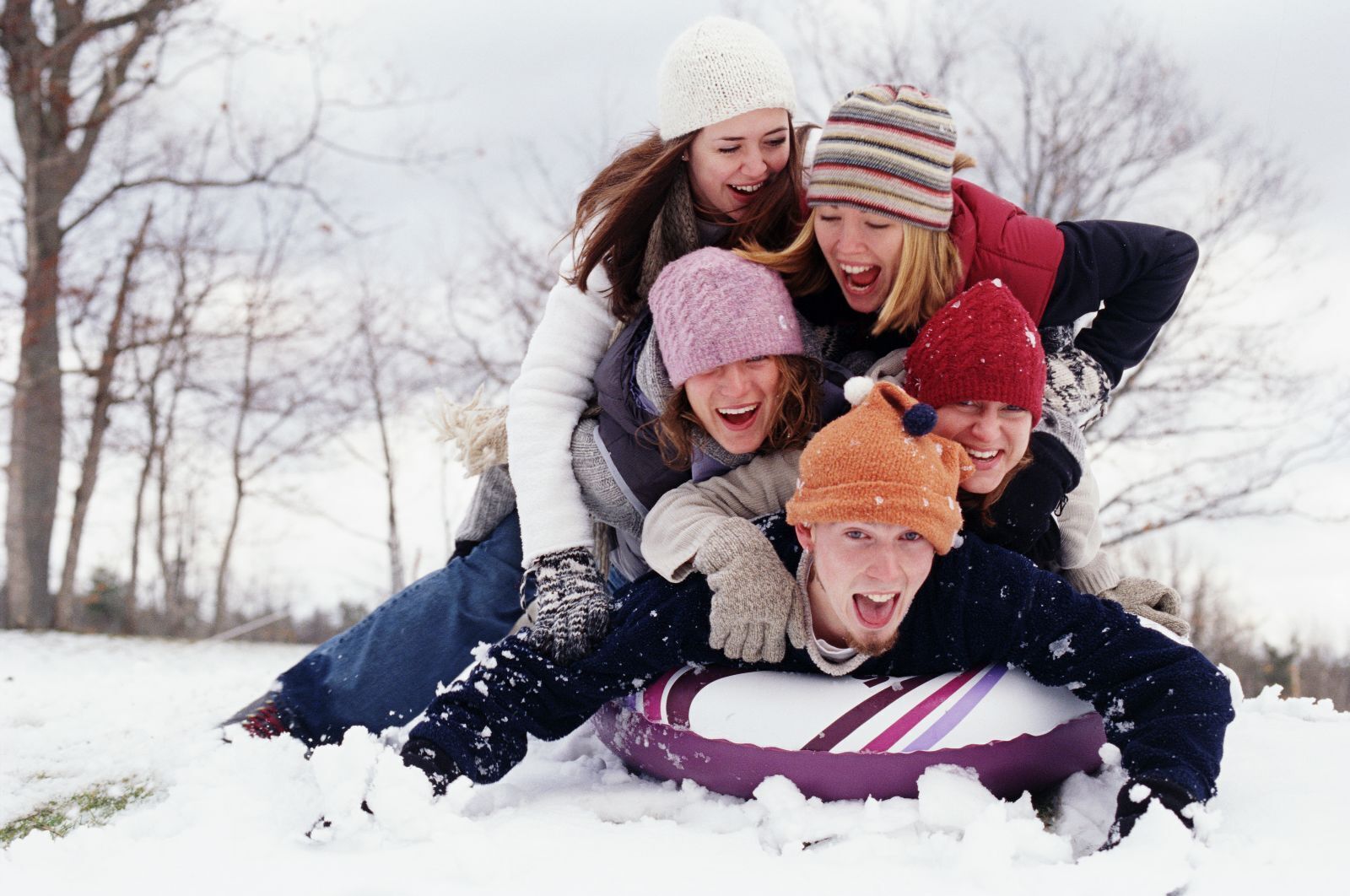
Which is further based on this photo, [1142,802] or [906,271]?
[906,271]

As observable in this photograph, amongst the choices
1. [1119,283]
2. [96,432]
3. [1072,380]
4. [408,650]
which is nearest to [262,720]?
[408,650]

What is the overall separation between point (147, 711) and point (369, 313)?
9435 mm

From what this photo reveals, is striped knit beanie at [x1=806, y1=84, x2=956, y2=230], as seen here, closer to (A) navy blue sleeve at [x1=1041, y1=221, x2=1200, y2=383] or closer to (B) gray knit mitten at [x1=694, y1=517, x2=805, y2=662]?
(A) navy blue sleeve at [x1=1041, y1=221, x2=1200, y2=383]

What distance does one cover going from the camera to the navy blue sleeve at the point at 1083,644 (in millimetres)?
2307

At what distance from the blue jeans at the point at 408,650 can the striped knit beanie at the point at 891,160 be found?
1.37m

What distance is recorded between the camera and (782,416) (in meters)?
2.68

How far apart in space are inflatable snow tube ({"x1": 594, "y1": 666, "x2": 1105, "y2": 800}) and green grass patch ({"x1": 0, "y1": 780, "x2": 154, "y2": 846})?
1.39 metres

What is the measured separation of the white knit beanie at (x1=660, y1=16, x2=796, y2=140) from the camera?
10.1ft

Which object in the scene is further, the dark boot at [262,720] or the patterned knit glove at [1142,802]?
the dark boot at [262,720]

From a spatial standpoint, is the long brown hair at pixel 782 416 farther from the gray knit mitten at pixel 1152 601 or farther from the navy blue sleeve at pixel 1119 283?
the gray knit mitten at pixel 1152 601

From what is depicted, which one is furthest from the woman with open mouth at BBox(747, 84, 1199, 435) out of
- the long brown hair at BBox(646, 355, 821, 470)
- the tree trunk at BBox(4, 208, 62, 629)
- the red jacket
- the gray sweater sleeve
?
the tree trunk at BBox(4, 208, 62, 629)

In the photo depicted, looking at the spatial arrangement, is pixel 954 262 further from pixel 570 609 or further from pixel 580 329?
pixel 570 609

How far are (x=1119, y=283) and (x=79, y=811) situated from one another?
2945 millimetres

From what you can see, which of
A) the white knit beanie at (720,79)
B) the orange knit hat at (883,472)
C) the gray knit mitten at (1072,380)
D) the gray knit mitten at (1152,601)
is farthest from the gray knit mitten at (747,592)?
the white knit beanie at (720,79)
